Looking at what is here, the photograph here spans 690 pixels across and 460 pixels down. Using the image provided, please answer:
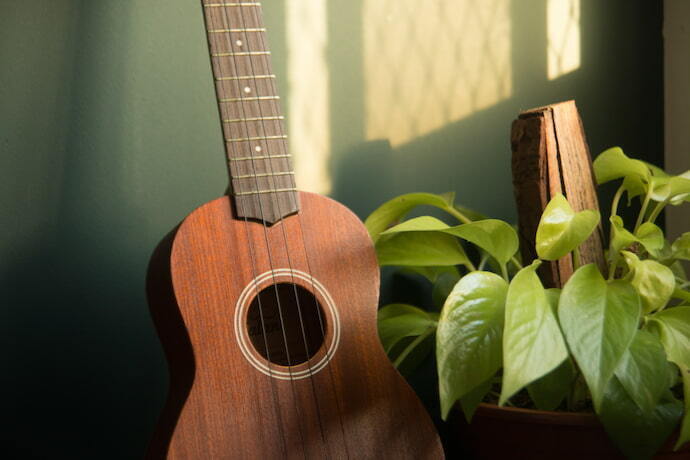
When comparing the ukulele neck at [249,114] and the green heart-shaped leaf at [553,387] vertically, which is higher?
the ukulele neck at [249,114]

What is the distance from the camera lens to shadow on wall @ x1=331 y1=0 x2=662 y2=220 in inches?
49.4

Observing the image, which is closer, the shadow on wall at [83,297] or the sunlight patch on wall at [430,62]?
the shadow on wall at [83,297]

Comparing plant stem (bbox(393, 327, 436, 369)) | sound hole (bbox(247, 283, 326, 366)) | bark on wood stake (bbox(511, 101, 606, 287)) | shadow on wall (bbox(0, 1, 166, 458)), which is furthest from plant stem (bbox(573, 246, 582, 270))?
shadow on wall (bbox(0, 1, 166, 458))

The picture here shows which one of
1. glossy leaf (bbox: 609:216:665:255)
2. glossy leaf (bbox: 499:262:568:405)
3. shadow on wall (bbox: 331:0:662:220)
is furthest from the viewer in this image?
shadow on wall (bbox: 331:0:662:220)

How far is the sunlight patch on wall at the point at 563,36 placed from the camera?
1.45m

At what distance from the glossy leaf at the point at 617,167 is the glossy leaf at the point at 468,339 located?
401 millimetres

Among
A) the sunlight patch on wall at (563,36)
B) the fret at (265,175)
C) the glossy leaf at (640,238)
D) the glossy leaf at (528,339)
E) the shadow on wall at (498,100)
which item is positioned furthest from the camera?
the sunlight patch on wall at (563,36)

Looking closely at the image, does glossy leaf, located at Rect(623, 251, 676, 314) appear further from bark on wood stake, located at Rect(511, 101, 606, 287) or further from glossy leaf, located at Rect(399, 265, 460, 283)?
glossy leaf, located at Rect(399, 265, 460, 283)

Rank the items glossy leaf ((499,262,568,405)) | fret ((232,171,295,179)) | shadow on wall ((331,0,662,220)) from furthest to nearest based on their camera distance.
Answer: shadow on wall ((331,0,662,220)) < fret ((232,171,295,179)) < glossy leaf ((499,262,568,405))

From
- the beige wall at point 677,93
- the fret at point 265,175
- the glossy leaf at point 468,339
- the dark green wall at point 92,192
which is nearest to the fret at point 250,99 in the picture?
the fret at point 265,175

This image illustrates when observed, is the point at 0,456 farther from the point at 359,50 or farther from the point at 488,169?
the point at 488,169

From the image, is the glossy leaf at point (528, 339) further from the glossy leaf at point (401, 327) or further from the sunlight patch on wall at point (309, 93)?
the sunlight patch on wall at point (309, 93)

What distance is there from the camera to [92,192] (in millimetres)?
1021

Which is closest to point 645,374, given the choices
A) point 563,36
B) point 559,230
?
point 559,230
